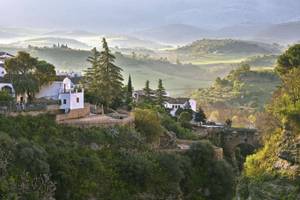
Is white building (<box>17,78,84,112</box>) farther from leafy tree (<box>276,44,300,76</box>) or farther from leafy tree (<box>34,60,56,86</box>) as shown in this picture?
leafy tree (<box>276,44,300,76</box>)

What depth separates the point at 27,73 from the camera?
42688 mm

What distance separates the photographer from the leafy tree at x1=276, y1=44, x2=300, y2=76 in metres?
41.5

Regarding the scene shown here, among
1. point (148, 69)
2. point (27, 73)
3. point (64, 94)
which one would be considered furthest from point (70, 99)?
point (148, 69)

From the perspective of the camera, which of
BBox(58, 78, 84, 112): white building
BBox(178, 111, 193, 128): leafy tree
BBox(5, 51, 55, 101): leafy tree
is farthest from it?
BBox(178, 111, 193, 128): leafy tree

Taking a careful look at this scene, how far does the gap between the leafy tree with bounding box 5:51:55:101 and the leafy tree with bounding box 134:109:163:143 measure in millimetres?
6346

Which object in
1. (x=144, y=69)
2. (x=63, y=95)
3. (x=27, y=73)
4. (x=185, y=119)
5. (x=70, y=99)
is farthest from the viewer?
(x=144, y=69)

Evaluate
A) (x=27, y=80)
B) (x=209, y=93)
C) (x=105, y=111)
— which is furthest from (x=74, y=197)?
(x=209, y=93)

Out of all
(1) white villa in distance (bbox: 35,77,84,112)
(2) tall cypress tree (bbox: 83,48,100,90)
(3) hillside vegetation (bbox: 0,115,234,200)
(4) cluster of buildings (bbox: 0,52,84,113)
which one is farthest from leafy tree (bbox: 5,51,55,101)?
(3) hillside vegetation (bbox: 0,115,234,200)

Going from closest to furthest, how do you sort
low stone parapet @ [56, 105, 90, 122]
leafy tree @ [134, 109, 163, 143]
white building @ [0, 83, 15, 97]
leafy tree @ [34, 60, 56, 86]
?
1. low stone parapet @ [56, 105, 90, 122]
2. white building @ [0, 83, 15, 97]
3. leafy tree @ [134, 109, 163, 143]
4. leafy tree @ [34, 60, 56, 86]

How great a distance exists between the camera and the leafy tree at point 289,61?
4154cm

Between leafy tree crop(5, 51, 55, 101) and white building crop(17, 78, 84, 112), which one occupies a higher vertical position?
leafy tree crop(5, 51, 55, 101)

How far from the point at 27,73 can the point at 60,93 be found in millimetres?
2884

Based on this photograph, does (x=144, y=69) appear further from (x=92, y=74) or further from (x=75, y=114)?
(x=75, y=114)

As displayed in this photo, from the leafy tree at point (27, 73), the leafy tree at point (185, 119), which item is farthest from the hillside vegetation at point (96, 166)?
the leafy tree at point (185, 119)
